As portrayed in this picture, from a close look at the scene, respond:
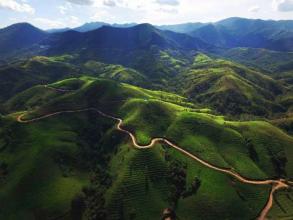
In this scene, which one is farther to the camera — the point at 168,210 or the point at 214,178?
the point at 214,178

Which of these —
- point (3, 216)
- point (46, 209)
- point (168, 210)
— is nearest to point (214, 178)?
point (168, 210)

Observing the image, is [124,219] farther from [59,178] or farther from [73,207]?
[59,178]

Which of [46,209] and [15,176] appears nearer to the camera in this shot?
[46,209]

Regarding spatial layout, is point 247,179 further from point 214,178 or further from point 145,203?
point 145,203

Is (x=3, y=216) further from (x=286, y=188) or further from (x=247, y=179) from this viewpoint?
(x=286, y=188)

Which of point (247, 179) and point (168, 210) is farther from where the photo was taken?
point (247, 179)

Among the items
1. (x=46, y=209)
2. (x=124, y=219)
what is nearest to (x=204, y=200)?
(x=124, y=219)

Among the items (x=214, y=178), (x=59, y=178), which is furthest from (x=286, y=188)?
(x=59, y=178)
